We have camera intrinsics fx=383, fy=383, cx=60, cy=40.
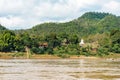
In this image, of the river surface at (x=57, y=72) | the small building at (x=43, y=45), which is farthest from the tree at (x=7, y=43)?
the river surface at (x=57, y=72)

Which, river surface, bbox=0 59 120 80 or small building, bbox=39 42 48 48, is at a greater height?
small building, bbox=39 42 48 48

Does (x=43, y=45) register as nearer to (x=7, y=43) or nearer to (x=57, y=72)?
(x=7, y=43)

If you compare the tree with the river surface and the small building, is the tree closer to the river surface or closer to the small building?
the small building

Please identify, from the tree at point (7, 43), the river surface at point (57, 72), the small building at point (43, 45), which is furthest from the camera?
the small building at point (43, 45)

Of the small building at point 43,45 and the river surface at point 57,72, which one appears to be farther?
the small building at point 43,45

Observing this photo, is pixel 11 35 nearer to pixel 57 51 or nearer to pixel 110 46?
pixel 57 51

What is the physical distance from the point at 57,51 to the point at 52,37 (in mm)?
10095

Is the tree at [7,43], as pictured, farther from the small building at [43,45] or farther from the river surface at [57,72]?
the river surface at [57,72]

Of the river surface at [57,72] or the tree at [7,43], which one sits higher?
the tree at [7,43]

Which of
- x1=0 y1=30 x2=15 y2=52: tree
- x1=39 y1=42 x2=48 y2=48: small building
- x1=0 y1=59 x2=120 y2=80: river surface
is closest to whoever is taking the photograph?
x1=0 y1=59 x2=120 y2=80: river surface

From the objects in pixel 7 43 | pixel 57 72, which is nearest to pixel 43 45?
pixel 7 43

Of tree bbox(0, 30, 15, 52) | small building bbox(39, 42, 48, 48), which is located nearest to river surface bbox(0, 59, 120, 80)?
tree bbox(0, 30, 15, 52)

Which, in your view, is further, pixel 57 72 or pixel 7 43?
pixel 7 43

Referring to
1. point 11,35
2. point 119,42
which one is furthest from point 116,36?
point 11,35
